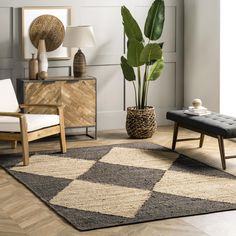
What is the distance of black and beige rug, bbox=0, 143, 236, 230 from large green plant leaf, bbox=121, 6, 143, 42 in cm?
122

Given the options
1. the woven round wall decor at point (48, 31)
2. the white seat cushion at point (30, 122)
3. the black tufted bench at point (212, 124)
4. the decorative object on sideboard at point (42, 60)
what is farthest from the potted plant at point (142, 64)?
the white seat cushion at point (30, 122)

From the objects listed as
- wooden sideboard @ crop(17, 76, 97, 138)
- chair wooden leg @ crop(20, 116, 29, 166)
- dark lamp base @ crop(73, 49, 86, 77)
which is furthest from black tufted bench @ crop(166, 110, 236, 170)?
chair wooden leg @ crop(20, 116, 29, 166)

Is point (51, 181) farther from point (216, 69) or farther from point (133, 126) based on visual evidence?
point (216, 69)

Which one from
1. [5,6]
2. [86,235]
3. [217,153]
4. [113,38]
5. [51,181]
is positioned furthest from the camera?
[113,38]

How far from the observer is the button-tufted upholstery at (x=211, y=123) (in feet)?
17.2

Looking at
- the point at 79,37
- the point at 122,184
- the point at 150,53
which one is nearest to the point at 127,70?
the point at 150,53

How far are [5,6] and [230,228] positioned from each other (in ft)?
12.1

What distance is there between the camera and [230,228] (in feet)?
12.7

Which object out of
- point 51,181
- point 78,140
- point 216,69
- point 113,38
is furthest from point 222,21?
point 51,181

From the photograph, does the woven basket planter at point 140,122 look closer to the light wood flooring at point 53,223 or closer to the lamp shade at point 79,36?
the lamp shade at point 79,36

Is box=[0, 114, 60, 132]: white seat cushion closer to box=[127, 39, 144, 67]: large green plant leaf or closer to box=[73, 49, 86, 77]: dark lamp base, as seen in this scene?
box=[73, 49, 86, 77]: dark lamp base

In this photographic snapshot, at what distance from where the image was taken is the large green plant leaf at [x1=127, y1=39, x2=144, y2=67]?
6418mm

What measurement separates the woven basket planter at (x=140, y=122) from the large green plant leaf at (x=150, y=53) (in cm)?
Result: 54

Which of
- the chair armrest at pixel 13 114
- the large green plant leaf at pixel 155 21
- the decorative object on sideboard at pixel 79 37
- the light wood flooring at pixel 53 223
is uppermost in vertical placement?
the large green plant leaf at pixel 155 21
